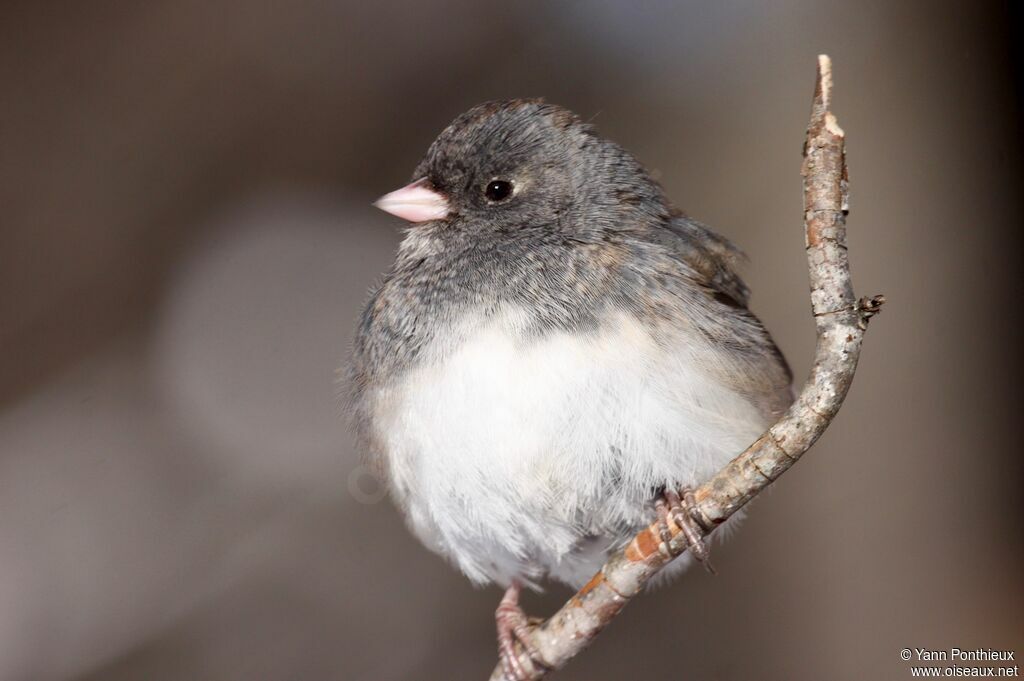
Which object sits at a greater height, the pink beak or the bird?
the pink beak

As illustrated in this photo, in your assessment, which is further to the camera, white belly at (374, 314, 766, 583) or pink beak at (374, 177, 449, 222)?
pink beak at (374, 177, 449, 222)

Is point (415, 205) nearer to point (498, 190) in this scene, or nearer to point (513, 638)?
point (498, 190)

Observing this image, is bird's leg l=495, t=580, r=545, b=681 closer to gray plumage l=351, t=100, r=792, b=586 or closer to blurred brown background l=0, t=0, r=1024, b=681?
gray plumage l=351, t=100, r=792, b=586

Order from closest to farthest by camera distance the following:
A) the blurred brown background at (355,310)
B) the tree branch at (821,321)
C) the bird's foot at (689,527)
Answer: the tree branch at (821,321)
the bird's foot at (689,527)
the blurred brown background at (355,310)

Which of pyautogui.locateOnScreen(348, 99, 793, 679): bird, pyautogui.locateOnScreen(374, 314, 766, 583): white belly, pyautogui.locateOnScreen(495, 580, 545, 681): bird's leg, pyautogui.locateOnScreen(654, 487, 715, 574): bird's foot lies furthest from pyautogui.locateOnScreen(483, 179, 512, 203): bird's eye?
pyautogui.locateOnScreen(495, 580, 545, 681): bird's leg

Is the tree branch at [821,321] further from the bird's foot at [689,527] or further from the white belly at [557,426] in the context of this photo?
the white belly at [557,426]

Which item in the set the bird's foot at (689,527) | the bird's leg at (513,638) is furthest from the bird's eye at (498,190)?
the bird's leg at (513,638)

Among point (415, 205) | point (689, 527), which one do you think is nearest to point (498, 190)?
point (415, 205)
